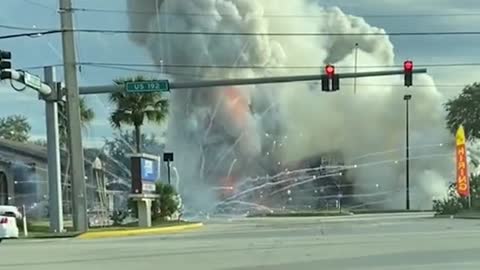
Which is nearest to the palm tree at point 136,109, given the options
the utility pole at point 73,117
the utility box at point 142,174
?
the utility box at point 142,174

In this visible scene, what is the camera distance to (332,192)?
265ft

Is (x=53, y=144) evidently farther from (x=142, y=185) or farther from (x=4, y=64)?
(x=4, y=64)

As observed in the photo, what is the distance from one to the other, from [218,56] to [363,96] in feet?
46.7

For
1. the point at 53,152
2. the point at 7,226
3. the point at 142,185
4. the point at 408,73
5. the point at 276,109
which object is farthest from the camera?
the point at 276,109

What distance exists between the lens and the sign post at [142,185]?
128ft

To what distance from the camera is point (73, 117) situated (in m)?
35.3

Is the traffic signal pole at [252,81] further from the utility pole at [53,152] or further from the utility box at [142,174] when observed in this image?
the utility box at [142,174]

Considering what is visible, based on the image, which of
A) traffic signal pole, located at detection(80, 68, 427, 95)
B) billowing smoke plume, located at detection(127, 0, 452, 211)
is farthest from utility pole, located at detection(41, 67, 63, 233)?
billowing smoke plume, located at detection(127, 0, 452, 211)

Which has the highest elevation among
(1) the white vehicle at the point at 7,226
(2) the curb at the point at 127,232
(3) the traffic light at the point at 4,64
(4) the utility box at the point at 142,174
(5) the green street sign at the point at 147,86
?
(3) the traffic light at the point at 4,64

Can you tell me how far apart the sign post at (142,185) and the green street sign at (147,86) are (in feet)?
17.1

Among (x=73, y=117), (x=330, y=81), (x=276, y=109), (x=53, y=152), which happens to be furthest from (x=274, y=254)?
(x=276, y=109)

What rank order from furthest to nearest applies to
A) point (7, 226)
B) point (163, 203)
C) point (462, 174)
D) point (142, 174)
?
point (462, 174), point (163, 203), point (142, 174), point (7, 226)

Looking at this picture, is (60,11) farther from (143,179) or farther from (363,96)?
(363,96)

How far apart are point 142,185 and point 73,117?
553 cm
